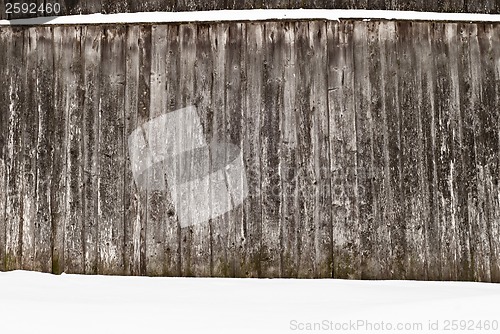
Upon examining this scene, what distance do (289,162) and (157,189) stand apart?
3.95ft

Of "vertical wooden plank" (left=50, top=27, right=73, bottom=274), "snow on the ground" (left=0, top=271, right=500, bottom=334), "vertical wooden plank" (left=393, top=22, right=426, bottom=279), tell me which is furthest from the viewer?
"vertical wooden plank" (left=50, top=27, right=73, bottom=274)

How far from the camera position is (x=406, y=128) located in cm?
420

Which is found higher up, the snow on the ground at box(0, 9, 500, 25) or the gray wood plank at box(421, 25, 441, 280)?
the snow on the ground at box(0, 9, 500, 25)

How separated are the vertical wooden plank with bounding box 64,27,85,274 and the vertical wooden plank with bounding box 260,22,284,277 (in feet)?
5.39

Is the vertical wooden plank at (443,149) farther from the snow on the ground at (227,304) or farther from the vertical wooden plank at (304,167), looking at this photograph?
the vertical wooden plank at (304,167)

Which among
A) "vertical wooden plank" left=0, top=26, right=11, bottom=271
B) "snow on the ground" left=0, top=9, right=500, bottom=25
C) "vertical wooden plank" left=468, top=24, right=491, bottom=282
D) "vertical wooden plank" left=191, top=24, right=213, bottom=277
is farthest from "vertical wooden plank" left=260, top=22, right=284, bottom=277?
"vertical wooden plank" left=0, top=26, right=11, bottom=271

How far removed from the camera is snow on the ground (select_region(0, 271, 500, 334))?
2820 millimetres

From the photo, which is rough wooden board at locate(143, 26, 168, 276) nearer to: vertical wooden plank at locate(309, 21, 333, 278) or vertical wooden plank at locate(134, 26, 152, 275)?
vertical wooden plank at locate(134, 26, 152, 275)

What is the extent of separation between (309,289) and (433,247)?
1.25 metres

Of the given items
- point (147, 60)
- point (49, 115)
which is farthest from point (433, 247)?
point (49, 115)

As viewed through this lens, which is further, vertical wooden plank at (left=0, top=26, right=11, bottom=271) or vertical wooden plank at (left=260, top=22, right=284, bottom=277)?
vertical wooden plank at (left=0, top=26, right=11, bottom=271)

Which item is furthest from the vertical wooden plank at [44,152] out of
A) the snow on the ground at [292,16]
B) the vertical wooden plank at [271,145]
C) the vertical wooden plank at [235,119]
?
the vertical wooden plank at [271,145]

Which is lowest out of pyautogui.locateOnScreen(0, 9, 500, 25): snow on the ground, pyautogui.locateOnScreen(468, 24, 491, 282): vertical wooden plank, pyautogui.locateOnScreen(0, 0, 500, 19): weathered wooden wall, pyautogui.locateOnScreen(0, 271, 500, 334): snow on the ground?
pyautogui.locateOnScreen(0, 271, 500, 334): snow on the ground

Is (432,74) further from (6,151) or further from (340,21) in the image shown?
(6,151)
